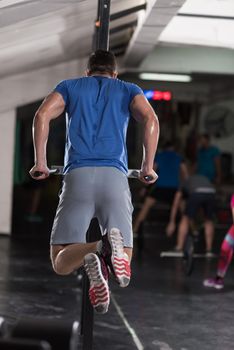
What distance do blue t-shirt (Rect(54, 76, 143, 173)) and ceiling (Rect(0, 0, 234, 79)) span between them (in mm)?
1712

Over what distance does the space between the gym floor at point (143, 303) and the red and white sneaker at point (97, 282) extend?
1.60m

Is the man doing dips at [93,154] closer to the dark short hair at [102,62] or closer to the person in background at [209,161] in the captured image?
the dark short hair at [102,62]

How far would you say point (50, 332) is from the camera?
330 centimetres

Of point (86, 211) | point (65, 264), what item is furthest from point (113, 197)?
point (65, 264)

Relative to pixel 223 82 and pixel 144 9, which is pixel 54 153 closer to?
pixel 223 82

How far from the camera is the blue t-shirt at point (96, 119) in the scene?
15.4 ft

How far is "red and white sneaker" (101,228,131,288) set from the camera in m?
4.30

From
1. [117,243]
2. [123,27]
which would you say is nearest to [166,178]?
[123,27]

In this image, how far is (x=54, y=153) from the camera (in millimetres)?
24156

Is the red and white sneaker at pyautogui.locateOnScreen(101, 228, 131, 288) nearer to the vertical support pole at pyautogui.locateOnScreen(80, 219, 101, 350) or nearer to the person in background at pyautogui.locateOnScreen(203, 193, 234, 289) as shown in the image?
the vertical support pole at pyautogui.locateOnScreen(80, 219, 101, 350)

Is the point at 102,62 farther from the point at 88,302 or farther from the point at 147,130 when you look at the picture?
the point at 88,302

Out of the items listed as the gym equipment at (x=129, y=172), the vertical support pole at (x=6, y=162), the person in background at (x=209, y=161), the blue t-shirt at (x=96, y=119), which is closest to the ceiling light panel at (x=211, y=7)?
the blue t-shirt at (x=96, y=119)

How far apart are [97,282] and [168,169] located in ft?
27.3

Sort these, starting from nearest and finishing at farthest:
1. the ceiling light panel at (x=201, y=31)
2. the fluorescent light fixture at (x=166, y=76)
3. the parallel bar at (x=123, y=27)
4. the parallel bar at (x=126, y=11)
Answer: the parallel bar at (x=126, y=11) → the ceiling light panel at (x=201, y=31) → the parallel bar at (x=123, y=27) → the fluorescent light fixture at (x=166, y=76)
